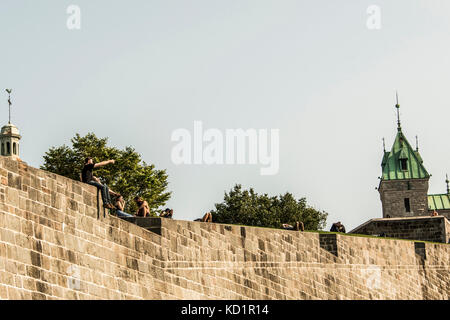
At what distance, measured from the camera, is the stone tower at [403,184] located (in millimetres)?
112250

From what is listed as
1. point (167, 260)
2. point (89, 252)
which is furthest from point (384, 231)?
point (89, 252)

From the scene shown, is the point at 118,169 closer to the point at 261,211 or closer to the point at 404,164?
the point at 261,211

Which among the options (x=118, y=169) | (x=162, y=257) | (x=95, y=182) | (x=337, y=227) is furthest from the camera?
(x=118, y=169)

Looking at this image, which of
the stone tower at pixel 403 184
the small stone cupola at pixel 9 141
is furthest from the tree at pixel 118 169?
the stone tower at pixel 403 184

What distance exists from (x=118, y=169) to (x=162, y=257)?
31.4 m

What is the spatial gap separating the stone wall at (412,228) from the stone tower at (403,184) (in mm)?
66855

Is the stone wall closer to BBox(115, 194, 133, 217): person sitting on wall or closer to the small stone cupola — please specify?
BBox(115, 194, 133, 217): person sitting on wall

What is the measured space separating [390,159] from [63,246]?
9635 centimetres

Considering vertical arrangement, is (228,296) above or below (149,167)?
below

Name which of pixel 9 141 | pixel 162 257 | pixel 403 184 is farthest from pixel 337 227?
pixel 403 184

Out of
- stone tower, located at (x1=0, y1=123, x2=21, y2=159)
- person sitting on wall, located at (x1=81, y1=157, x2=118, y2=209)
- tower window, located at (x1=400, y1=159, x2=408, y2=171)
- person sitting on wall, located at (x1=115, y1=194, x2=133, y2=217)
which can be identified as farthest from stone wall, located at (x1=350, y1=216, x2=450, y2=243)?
tower window, located at (x1=400, y1=159, x2=408, y2=171)

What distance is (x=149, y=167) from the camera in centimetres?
5600

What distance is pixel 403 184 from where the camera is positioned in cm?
11231
